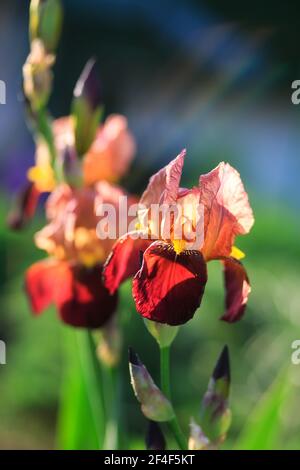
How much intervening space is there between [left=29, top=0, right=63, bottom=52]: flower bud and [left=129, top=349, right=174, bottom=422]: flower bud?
0.54 meters

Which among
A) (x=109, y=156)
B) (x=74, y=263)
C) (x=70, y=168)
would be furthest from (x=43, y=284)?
(x=109, y=156)

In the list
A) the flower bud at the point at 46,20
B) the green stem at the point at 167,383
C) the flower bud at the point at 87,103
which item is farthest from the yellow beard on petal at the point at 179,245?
the flower bud at the point at 46,20

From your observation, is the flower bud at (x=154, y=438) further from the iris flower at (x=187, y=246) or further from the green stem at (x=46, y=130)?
the green stem at (x=46, y=130)

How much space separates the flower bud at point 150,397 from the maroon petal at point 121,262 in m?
0.11

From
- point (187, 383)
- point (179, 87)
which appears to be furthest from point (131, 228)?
point (179, 87)

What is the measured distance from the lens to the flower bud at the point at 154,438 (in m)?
0.82

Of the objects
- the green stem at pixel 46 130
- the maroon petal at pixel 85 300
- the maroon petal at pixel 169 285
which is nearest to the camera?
the maroon petal at pixel 169 285

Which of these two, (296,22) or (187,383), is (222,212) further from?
(296,22)

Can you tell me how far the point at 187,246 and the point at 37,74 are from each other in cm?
44

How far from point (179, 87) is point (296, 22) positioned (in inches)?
30.3

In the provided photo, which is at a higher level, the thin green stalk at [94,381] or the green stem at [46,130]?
the green stem at [46,130]

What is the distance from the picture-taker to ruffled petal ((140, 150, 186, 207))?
701 mm

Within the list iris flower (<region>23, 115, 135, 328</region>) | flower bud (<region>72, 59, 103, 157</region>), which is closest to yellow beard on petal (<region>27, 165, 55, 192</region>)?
iris flower (<region>23, 115, 135, 328</region>)

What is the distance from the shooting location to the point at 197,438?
2.58ft
